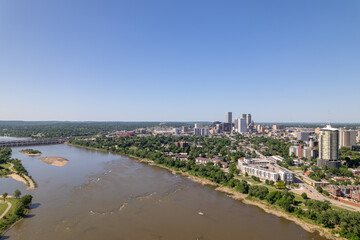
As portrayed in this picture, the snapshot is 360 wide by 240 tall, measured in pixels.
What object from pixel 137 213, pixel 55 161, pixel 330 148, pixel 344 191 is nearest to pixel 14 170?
pixel 55 161

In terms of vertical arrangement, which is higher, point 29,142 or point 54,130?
point 54,130

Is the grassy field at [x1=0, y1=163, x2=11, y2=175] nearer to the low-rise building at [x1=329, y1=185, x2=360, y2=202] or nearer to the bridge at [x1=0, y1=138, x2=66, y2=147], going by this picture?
the bridge at [x1=0, y1=138, x2=66, y2=147]

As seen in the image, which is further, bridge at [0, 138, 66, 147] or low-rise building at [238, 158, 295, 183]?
bridge at [0, 138, 66, 147]

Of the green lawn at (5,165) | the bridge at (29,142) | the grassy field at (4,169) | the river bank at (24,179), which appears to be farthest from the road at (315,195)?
the bridge at (29,142)

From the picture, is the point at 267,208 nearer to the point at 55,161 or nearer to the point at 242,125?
the point at 55,161

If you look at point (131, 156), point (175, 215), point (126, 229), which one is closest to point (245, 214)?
point (175, 215)

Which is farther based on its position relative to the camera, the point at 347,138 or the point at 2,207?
the point at 347,138

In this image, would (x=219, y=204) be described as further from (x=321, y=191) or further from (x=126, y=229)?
(x=321, y=191)

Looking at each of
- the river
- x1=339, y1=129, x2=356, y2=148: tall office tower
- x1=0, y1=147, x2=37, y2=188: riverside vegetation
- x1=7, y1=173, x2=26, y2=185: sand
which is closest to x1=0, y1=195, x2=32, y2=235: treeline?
the river
